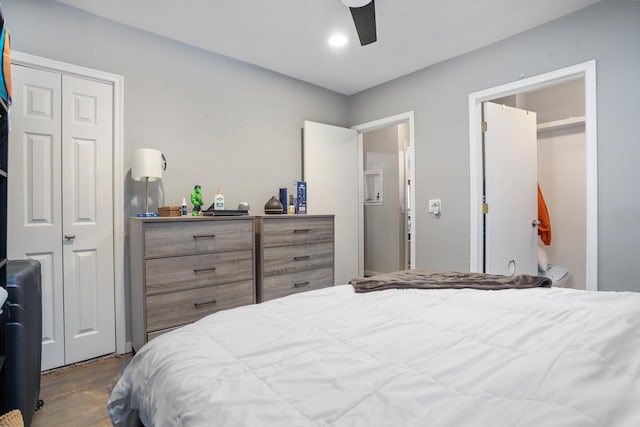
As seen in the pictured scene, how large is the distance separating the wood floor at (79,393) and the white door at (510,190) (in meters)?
3.00

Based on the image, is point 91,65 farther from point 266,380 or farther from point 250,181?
point 266,380

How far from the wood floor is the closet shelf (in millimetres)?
4775

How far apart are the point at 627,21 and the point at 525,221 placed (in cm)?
169

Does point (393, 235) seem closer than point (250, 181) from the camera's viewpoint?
No

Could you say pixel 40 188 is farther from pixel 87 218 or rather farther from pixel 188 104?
pixel 188 104

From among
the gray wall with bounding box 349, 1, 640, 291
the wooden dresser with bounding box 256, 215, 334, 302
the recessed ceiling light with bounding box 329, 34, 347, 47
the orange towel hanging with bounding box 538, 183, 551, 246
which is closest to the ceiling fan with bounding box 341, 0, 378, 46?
the recessed ceiling light with bounding box 329, 34, 347, 47

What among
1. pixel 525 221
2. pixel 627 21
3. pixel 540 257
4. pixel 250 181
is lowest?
pixel 540 257

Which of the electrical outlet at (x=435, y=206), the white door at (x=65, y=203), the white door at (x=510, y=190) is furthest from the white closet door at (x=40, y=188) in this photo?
the white door at (x=510, y=190)

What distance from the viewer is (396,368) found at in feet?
2.56

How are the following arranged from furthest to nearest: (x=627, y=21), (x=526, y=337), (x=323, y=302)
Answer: (x=627, y=21) < (x=323, y=302) < (x=526, y=337)

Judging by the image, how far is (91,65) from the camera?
2395mm

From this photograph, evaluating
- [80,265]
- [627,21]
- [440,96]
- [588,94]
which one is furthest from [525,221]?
[80,265]

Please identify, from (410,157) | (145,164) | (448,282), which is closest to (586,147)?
(410,157)

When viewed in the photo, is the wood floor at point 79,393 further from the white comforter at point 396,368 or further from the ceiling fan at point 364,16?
the ceiling fan at point 364,16
